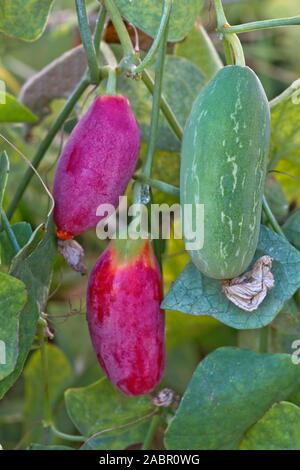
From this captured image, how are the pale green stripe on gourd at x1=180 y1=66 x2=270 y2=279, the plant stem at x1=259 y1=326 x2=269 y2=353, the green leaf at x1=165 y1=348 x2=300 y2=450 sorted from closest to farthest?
the pale green stripe on gourd at x1=180 y1=66 x2=270 y2=279, the green leaf at x1=165 y1=348 x2=300 y2=450, the plant stem at x1=259 y1=326 x2=269 y2=353

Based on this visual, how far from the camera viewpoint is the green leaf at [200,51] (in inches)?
35.5

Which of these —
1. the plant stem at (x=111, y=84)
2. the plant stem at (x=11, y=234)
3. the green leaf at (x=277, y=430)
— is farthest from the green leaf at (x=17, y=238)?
the green leaf at (x=277, y=430)

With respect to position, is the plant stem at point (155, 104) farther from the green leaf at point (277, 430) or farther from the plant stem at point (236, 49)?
the green leaf at point (277, 430)

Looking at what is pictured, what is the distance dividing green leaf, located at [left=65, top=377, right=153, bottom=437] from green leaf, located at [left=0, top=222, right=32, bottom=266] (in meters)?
0.17

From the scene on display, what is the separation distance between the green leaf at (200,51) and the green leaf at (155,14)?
19 cm

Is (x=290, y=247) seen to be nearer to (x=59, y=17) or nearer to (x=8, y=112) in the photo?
(x=8, y=112)

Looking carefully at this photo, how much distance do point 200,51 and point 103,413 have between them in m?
0.35

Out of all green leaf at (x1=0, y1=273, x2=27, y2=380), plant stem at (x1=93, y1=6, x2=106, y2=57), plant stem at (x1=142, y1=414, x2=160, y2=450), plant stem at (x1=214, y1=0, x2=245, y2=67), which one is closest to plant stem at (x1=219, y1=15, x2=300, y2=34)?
plant stem at (x1=214, y1=0, x2=245, y2=67)

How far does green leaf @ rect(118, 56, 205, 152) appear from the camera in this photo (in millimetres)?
850

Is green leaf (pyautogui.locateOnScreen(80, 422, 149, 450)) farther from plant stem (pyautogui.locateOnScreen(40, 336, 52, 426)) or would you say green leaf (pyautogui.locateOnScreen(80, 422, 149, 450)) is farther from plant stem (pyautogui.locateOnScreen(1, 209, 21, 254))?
plant stem (pyautogui.locateOnScreen(1, 209, 21, 254))

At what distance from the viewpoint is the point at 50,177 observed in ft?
3.48

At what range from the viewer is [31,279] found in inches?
26.1

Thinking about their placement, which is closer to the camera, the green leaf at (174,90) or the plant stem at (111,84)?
the plant stem at (111,84)

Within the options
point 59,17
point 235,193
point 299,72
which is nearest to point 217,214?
point 235,193
